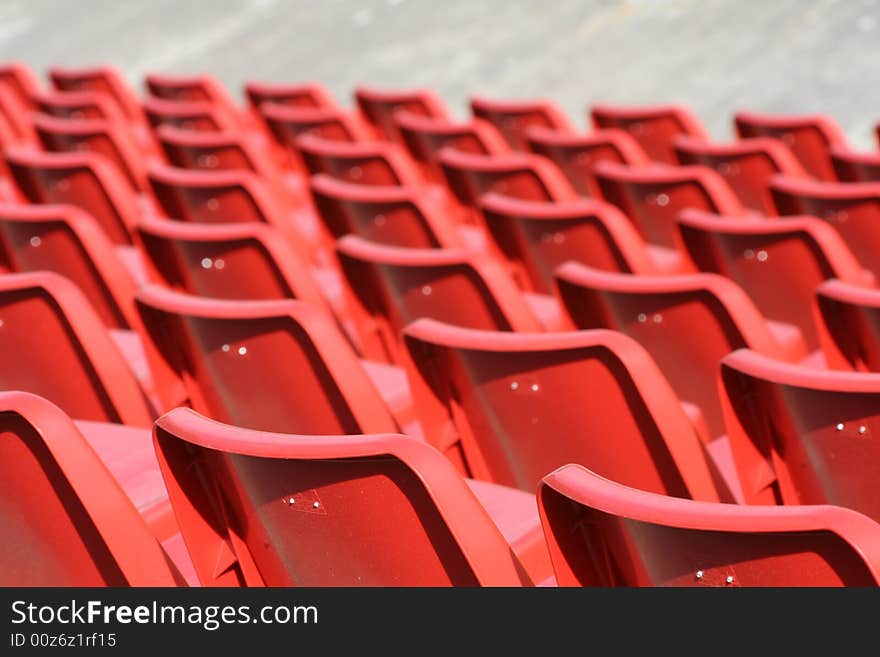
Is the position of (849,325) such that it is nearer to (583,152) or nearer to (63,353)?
(63,353)

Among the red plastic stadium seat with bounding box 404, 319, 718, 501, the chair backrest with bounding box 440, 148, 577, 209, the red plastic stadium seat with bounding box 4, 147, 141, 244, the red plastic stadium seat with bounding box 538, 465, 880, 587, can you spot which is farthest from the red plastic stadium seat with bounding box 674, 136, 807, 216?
the red plastic stadium seat with bounding box 538, 465, 880, 587

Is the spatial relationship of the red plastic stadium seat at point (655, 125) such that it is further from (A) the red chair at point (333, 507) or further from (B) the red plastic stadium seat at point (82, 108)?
(A) the red chair at point (333, 507)

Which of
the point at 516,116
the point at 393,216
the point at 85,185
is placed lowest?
the point at 393,216

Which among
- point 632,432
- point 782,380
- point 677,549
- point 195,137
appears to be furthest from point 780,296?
point 195,137

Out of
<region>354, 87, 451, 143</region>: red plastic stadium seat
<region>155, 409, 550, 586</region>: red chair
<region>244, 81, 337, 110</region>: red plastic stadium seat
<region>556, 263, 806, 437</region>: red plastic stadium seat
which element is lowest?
<region>155, 409, 550, 586</region>: red chair

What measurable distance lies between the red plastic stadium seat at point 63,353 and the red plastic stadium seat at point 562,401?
0.59 m

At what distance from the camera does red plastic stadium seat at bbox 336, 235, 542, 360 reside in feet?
8.68

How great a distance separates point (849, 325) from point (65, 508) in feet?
4.37

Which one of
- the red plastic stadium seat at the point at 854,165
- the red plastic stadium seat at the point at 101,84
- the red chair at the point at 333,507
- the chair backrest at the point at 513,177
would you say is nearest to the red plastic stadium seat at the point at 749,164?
the red plastic stadium seat at the point at 854,165

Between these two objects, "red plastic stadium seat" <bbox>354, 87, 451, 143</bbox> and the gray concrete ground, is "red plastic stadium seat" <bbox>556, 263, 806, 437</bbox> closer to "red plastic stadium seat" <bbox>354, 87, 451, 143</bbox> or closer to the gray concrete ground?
"red plastic stadium seat" <bbox>354, 87, 451, 143</bbox>

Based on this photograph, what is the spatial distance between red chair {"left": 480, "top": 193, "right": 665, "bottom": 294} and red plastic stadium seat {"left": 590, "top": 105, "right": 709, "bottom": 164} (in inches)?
92.5

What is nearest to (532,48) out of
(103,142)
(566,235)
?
(103,142)

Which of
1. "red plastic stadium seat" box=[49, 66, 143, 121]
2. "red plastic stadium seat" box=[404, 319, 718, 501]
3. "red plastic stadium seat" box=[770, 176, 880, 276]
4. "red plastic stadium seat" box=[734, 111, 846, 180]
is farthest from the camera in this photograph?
"red plastic stadium seat" box=[49, 66, 143, 121]

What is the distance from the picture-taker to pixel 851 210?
3482mm
